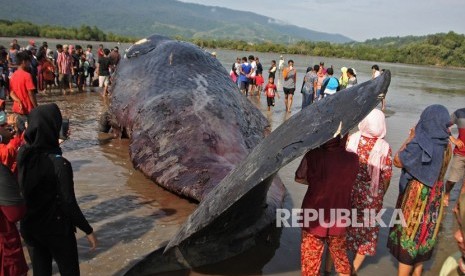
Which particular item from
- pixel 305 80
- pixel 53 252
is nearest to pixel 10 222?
pixel 53 252

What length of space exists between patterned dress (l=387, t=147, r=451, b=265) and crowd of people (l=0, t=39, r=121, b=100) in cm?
1061

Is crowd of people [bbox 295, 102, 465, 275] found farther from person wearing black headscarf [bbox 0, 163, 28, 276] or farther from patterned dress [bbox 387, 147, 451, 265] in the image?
person wearing black headscarf [bbox 0, 163, 28, 276]

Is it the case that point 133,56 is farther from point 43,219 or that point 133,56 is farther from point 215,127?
point 43,219

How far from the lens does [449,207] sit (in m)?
6.15

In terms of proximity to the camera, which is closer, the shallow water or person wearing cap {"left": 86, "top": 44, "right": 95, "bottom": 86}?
the shallow water

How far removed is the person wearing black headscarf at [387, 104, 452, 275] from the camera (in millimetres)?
3596

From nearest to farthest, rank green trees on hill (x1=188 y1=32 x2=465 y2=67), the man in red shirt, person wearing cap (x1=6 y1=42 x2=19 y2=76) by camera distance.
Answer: the man in red shirt, person wearing cap (x1=6 y1=42 x2=19 y2=76), green trees on hill (x1=188 y1=32 x2=465 y2=67)

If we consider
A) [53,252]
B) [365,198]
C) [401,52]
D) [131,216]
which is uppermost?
[401,52]

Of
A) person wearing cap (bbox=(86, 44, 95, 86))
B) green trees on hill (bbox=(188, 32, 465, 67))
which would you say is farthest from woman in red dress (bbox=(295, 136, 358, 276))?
green trees on hill (bbox=(188, 32, 465, 67))

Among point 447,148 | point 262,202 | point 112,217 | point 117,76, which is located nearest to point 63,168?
point 262,202

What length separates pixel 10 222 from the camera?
2.68m

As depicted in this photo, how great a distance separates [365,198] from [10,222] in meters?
2.85

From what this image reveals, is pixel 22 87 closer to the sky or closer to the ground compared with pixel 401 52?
closer to the ground

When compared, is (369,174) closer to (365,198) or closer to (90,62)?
(365,198)
